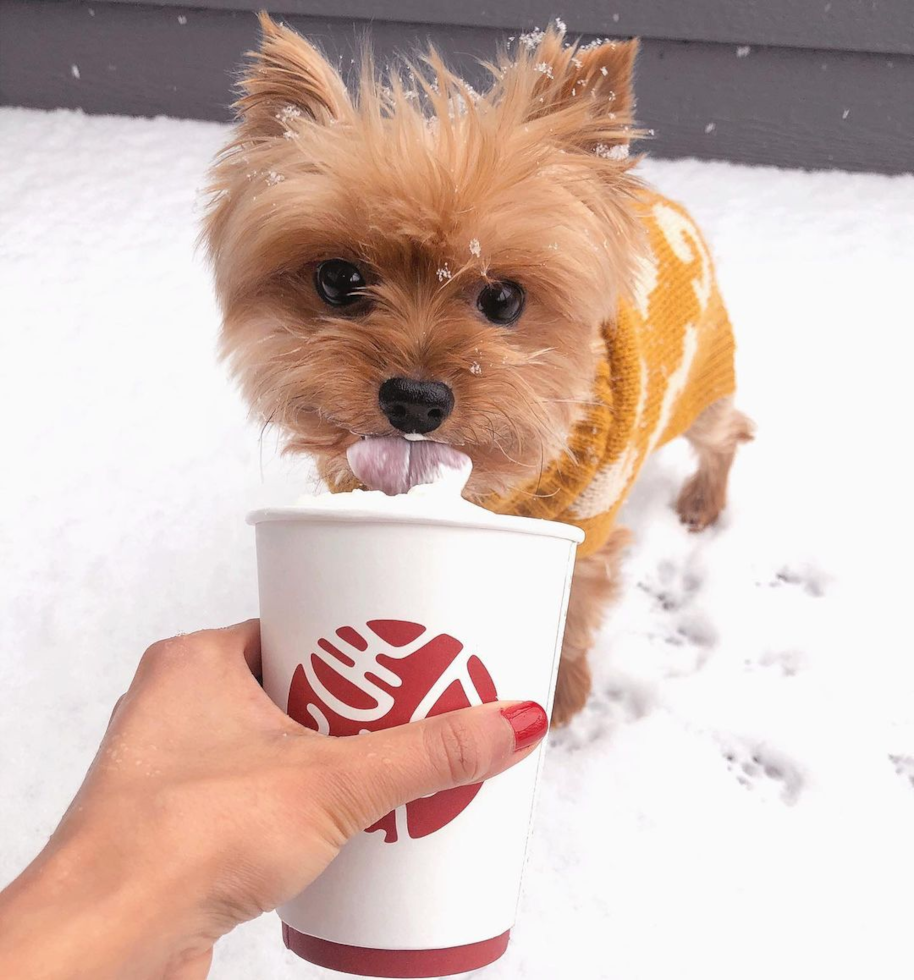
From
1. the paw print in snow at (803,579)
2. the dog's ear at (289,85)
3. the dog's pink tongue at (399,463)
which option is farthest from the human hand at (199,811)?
the paw print in snow at (803,579)

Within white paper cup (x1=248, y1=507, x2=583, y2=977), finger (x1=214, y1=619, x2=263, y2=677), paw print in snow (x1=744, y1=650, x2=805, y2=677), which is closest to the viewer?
white paper cup (x1=248, y1=507, x2=583, y2=977)

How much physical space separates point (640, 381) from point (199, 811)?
2.90ft

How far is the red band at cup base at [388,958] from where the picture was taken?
0.83 meters

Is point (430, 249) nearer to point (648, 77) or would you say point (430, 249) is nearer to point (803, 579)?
point (803, 579)

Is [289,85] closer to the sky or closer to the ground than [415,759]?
closer to the sky

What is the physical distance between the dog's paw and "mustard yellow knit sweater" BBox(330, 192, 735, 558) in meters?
0.32

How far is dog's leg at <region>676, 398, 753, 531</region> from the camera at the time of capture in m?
1.83

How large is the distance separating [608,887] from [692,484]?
2.99 feet

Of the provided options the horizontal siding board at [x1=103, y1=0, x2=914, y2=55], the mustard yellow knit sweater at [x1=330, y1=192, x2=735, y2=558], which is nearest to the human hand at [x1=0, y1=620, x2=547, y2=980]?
the mustard yellow knit sweater at [x1=330, y1=192, x2=735, y2=558]

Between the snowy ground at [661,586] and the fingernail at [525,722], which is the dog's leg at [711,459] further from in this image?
the fingernail at [525,722]

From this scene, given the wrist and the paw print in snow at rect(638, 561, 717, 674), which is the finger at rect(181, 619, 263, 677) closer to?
the wrist

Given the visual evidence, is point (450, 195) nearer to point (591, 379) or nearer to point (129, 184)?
point (591, 379)

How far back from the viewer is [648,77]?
2.73 metres

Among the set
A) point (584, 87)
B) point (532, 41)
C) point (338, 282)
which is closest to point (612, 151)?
point (584, 87)
